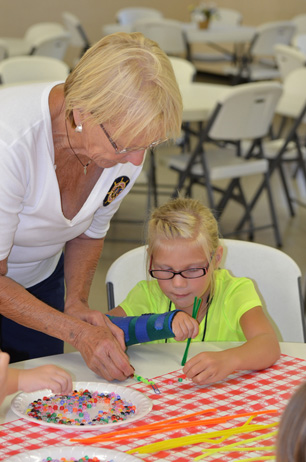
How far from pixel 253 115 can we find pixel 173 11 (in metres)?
7.77

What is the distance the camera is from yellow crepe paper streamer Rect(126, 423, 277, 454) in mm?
1261

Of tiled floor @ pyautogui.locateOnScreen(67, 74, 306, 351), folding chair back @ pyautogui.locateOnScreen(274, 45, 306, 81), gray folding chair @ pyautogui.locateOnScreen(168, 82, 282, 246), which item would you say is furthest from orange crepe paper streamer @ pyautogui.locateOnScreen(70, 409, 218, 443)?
folding chair back @ pyautogui.locateOnScreen(274, 45, 306, 81)

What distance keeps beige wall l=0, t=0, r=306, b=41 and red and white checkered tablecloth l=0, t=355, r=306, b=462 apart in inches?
374

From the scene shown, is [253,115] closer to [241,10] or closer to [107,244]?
[107,244]

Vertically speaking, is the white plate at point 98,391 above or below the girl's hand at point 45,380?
below

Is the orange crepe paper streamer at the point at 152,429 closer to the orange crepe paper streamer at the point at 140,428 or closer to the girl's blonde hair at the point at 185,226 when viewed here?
the orange crepe paper streamer at the point at 140,428

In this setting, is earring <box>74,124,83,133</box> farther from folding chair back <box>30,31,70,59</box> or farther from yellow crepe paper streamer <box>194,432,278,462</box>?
folding chair back <box>30,31,70,59</box>

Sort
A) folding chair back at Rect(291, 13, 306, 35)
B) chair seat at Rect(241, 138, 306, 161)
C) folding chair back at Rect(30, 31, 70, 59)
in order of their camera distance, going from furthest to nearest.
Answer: folding chair back at Rect(291, 13, 306, 35) < folding chair back at Rect(30, 31, 70, 59) < chair seat at Rect(241, 138, 306, 161)

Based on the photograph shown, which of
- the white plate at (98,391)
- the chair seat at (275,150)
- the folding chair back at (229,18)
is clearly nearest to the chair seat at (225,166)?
the chair seat at (275,150)

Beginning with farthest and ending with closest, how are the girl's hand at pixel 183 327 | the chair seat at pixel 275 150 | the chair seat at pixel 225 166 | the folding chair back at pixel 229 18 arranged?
the folding chair back at pixel 229 18 < the chair seat at pixel 275 150 < the chair seat at pixel 225 166 < the girl's hand at pixel 183 327

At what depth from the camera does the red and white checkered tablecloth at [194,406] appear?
127 cm

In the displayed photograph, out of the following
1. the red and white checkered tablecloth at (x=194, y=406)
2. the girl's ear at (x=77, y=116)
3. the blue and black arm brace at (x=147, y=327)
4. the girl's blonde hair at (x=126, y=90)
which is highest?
the girl's blonde hair at (x=126, y=90)

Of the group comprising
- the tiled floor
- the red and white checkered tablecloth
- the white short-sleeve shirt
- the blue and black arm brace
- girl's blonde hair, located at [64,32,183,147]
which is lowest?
the tiled floor

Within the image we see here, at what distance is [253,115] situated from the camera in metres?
4.39
